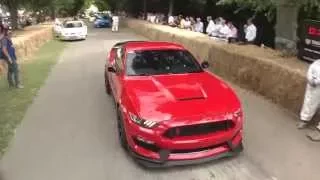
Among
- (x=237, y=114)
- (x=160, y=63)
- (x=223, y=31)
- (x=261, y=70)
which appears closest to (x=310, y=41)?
(x=261, y=70)

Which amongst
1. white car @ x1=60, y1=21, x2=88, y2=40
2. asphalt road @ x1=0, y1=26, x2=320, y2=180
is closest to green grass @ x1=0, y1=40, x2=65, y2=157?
asphalt road @ x1=0, y1=26, x2=320, y2=180

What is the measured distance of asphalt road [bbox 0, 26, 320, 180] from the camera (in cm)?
657

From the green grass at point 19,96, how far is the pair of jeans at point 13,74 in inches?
9.2

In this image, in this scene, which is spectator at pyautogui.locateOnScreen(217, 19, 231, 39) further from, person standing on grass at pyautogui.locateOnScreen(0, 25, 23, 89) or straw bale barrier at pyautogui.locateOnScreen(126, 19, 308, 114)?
person standing on grass at pyautogui.locateOnScreen(0, 25, 23, 89)

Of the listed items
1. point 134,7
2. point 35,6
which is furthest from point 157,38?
point 134,7

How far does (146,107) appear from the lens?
670cm

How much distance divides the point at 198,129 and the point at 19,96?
6882mm

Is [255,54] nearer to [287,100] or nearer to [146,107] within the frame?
[287,100]

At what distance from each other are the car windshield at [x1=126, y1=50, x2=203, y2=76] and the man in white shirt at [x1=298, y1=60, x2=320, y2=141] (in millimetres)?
1959

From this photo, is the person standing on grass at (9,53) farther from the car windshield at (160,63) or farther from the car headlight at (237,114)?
the car headlight at (237,114)

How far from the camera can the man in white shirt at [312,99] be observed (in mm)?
7973

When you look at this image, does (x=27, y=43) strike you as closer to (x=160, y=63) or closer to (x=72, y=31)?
(x=72, y=31)

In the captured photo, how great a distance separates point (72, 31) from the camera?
31.4 metres

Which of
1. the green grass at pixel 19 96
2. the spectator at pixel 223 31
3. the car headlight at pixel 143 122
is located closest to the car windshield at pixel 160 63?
the car headlight at pixel 143 122
